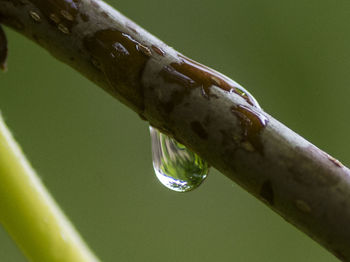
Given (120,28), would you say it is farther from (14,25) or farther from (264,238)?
(264,238)

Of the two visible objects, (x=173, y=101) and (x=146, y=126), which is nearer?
(x=173, y=101)

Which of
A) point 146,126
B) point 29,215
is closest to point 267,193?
point 29,215

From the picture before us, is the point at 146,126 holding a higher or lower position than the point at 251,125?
higher

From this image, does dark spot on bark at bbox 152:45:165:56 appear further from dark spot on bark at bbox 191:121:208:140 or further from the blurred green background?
the blurred green background

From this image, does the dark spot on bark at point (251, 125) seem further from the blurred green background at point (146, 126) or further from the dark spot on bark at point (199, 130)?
the blurred green background at point (146, 126)

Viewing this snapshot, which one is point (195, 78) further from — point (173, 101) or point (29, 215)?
point (29, 215)
